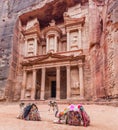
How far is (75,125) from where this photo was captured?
528cm

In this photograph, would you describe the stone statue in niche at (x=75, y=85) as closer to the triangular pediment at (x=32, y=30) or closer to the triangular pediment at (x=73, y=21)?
the triangular pediment at (x=73, y=21)

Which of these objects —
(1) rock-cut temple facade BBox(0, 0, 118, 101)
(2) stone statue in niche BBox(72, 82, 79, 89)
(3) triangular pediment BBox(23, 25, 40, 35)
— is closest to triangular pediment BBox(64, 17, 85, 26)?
(1) rock-cut temple facade BBox(0, 0, 118, 101)

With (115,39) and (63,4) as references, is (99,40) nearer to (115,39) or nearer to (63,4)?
(115,39)

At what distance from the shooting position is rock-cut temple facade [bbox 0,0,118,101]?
1580cm

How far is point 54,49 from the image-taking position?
20.6m

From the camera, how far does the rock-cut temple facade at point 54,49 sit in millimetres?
15804

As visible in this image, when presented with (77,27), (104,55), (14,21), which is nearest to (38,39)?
(14,21)

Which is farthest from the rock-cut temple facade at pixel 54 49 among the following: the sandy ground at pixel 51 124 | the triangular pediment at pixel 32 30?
the sandy ground at pixel 51 124

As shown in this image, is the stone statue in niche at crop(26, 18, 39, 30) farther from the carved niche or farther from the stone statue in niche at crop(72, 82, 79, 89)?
the stone statue in niche at crop(72, 82, 79, 89)

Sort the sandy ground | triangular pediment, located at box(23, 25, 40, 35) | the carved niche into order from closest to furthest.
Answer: the sandy ground → the carved niche → triangular pediment, located at box(23, 25, 40, 35)

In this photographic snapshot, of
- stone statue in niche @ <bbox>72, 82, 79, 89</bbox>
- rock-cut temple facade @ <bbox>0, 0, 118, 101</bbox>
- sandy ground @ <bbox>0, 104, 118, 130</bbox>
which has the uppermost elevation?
rock-cut temple facade @ <bbox>0, 0, 118, 101</bbox>

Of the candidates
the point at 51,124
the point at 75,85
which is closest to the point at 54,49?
the point at 75,85

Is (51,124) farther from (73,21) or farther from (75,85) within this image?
(73,21)

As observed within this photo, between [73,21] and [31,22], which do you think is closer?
[73,21]
